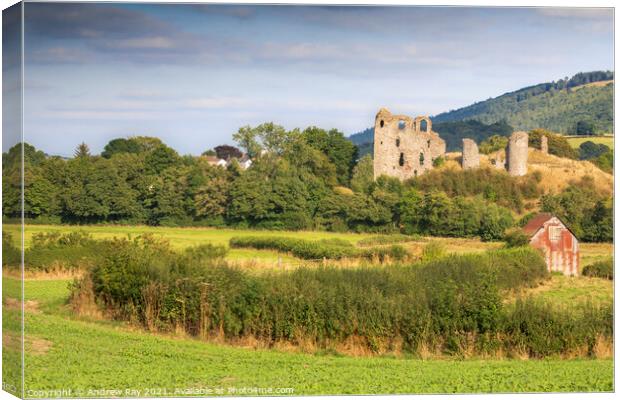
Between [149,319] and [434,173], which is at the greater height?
[434,173]

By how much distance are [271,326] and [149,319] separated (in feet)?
4.71

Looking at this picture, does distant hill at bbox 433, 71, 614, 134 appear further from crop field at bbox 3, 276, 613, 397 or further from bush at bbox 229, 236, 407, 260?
crop field at bbox 3, 276, 613, 397

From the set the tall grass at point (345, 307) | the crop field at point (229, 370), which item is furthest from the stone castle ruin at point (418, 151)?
the crop field at point (229, 370)

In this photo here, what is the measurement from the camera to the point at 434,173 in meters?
14.2

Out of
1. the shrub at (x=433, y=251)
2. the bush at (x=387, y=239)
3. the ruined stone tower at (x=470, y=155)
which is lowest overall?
the shrub at (x=433, y=251)

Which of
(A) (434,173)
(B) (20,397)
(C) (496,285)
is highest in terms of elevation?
(A) (434,173)

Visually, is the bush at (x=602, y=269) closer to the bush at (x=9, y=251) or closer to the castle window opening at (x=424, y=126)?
the castle window opening at (x=424, y=126)

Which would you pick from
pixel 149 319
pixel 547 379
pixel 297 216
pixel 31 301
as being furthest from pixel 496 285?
pixel 31 301

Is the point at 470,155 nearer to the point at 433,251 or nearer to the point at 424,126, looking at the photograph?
the point at 424,126

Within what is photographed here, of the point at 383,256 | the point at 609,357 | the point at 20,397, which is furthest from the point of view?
the point at 383,256

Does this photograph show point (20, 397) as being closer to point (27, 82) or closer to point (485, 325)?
point (27, 82)

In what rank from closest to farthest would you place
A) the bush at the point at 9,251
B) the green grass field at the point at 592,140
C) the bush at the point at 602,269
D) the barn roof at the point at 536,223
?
1. the bush at the point at 9,251
2. the bush at the point at 602,269
3. the green grass field at the point at 592,140
4. the barn roof at the point at 536,223

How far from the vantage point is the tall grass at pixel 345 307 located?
12.3 m

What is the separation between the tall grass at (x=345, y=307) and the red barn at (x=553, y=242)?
2.00 ft
